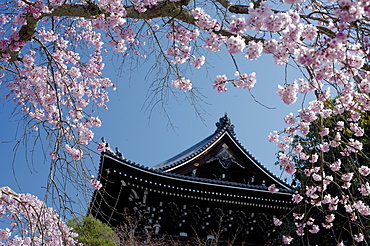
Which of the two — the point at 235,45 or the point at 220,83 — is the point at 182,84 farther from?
the point at 235,45

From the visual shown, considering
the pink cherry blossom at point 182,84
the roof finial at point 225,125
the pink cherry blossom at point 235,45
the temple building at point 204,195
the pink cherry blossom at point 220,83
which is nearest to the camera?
the pink cherry blossom at point 235,45

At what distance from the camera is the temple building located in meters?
10.5

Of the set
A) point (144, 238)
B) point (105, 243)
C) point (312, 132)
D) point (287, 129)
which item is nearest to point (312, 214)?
point (312, 132)

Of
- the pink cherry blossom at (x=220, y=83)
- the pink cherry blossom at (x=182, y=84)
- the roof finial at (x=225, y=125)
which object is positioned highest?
the roof finial at (x=225, y=125)

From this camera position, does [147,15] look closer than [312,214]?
Yes

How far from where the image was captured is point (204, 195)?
1102 centimetres

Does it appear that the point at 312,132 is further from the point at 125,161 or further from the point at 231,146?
the point at 125,161

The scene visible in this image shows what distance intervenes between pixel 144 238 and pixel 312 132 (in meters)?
5.46

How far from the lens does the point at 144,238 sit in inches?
420

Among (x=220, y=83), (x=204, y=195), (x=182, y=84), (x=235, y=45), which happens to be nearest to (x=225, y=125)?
(x=204, y=195)

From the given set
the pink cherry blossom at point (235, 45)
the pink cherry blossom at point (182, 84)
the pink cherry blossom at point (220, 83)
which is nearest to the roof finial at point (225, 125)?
the pink cherry blossom at point (182, 84)

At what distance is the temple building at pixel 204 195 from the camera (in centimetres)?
1047

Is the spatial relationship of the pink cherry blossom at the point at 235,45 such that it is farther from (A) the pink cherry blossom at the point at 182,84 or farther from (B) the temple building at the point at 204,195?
(B) the temple building at the point at 204,195

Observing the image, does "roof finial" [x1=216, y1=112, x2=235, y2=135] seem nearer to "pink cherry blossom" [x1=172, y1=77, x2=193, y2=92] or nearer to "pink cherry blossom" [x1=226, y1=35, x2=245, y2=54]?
"pink cherry blossom" [x1=172, y1=77, x2=193, y2=92]
